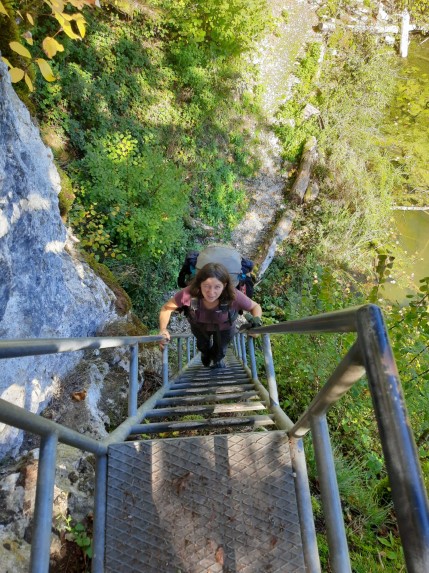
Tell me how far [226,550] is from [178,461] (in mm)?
453

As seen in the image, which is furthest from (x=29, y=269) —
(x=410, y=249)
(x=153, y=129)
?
(x=410, y=249)

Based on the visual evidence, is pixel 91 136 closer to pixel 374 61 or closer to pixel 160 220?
pixel 160 220

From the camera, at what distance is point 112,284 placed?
225 inches

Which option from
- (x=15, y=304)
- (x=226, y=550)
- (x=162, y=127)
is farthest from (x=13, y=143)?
(x=162, y=127)

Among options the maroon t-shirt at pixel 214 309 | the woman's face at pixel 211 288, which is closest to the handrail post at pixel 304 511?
the woman's face at pixel 211 288

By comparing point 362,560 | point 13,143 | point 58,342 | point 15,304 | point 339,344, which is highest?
point 13,143

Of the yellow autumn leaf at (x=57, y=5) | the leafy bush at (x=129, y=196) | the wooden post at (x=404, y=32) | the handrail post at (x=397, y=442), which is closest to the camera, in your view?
the handrail post at (x=397, y=442)

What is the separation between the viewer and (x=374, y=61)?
37.0ft

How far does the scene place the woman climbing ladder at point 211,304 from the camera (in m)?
3.36

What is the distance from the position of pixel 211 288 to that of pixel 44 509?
2.35 meters

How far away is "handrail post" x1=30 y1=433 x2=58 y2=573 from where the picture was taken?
3.68 ft

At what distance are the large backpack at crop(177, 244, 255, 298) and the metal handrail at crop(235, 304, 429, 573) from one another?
266 cm

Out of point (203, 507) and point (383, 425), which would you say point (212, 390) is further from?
point (383, 425)

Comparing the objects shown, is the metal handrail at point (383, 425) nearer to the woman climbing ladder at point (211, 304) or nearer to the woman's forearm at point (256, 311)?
the woman climbing ladder at point (211, 304)
